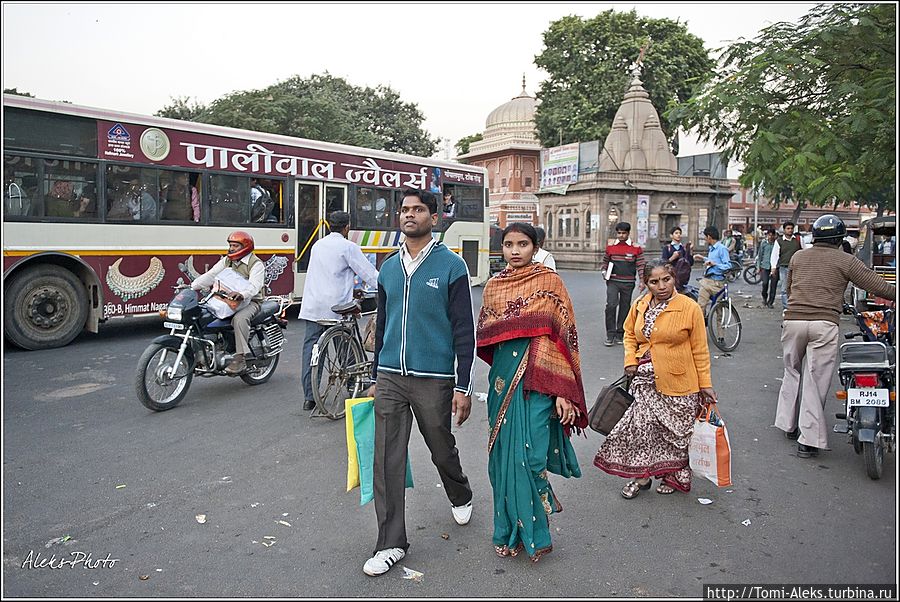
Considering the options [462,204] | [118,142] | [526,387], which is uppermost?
[118,142]

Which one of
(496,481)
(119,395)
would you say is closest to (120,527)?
(496,481)

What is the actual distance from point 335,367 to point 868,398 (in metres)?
4.04

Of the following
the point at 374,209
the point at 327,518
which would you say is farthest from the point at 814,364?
the point at 374,209

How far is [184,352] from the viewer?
20.4ft

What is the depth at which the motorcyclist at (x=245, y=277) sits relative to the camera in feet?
21.0

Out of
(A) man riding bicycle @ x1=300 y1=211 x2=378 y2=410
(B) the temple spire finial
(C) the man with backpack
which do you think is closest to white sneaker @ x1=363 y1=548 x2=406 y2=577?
(A) man riding bicycle @ x1=300 y1=211 x2=378 y2=410

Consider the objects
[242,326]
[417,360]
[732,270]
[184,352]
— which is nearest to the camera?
[417,360]

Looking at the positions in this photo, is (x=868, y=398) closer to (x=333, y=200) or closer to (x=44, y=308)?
(x=44, y=308)

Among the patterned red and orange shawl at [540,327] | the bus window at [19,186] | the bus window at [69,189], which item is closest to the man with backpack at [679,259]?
the patterned red and orange shawl at [540,327]

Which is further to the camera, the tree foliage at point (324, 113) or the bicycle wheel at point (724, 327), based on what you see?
the tree foliage at point (324, 113)

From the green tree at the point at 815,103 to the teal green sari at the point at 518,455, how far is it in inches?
224

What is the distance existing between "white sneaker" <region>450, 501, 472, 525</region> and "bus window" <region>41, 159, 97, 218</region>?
7858 millimetres

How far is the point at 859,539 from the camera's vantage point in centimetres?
364

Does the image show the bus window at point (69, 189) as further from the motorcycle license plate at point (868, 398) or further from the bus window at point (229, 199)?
the motorcycle license plate at point (868, 398)
